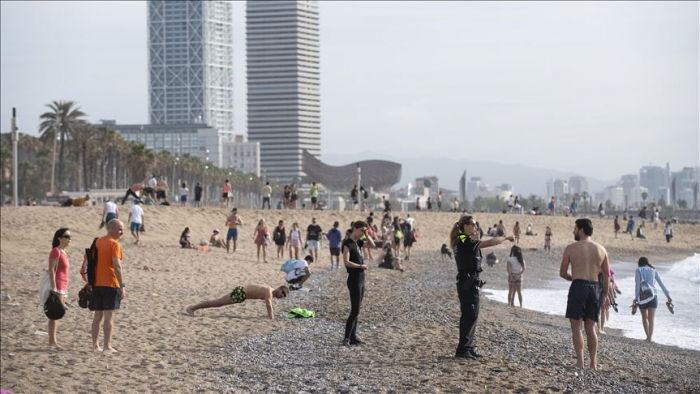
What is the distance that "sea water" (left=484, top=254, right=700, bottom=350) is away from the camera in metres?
17.3

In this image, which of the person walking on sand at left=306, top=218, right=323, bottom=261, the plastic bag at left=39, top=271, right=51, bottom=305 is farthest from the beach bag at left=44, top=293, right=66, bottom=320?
the person walking on sand at left=306, top=218, right=323, bottom=261

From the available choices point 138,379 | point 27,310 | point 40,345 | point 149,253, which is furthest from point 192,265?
point 138,379

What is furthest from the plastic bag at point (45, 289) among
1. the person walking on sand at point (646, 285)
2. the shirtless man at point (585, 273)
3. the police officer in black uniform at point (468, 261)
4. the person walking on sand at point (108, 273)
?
the person walking on sand at point (646, 285)

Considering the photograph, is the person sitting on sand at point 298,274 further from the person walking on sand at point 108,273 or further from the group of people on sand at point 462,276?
the person walking on sand at point 108,273

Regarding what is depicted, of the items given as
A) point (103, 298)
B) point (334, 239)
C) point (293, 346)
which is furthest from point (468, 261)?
point (334, 239)

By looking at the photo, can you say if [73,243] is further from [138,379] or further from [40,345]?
[138,379]

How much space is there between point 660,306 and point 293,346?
13917mm

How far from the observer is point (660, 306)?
2327 cm

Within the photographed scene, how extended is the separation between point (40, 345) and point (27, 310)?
3.14m

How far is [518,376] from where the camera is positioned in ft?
33.1

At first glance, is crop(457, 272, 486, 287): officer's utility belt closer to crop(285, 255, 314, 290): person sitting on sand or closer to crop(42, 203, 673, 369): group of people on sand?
crop(42, 203, 673, 369): group of people on sand

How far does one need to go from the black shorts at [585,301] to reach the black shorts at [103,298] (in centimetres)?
529

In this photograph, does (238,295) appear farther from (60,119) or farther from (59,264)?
(60,119)

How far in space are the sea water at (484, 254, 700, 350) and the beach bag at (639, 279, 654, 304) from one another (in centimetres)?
184
